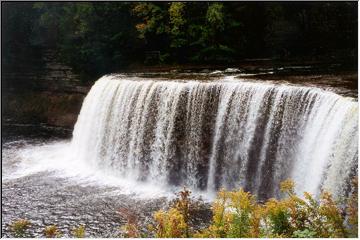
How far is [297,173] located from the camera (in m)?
11.0

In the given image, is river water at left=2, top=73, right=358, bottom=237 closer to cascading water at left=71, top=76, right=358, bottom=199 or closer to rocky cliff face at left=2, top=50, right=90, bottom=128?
cascading water at left=71, top=76, right=358, bottom=199

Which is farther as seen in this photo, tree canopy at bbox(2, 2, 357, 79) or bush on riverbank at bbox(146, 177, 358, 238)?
tree canopy at bbox(2, 2, 357, 79)

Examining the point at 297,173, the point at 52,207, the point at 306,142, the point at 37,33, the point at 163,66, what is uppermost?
the point at 37,33

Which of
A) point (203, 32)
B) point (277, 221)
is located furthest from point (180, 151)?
point (203, 32)

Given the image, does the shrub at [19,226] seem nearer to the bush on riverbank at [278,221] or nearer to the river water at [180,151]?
the river water at [180,151]

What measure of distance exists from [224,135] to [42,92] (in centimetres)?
1146

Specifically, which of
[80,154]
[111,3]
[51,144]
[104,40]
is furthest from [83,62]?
[80,154]

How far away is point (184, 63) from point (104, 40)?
3532 mm

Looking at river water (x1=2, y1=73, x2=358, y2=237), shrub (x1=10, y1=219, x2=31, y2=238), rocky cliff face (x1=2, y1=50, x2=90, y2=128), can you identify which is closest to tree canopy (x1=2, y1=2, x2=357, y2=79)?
rocky cliff face (x1=2, y1=50, x2=90, y2=128)

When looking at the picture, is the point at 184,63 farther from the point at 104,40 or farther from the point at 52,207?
the point at 52,207

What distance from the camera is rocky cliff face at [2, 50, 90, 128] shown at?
2028 centimetres

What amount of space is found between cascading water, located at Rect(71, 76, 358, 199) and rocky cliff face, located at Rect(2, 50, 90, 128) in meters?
4.11

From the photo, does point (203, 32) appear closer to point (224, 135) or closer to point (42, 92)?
point (42, 92)

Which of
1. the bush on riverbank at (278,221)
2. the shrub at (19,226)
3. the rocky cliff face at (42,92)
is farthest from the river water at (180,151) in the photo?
the bush on riverbank at (278,221)
